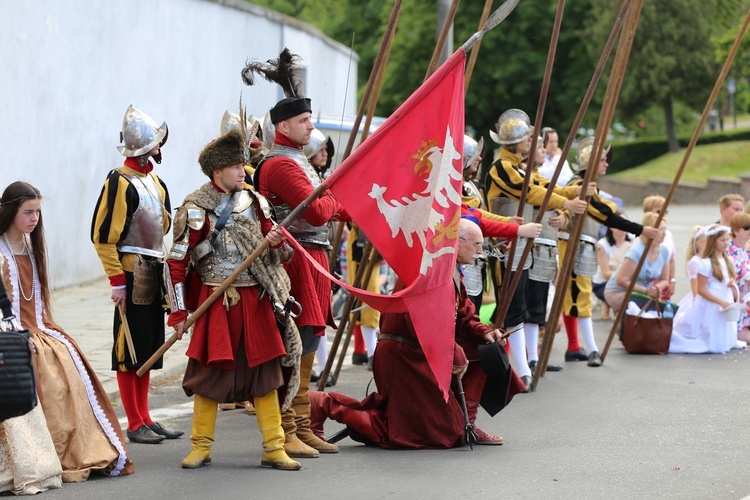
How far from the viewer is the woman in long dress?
6.34 metres

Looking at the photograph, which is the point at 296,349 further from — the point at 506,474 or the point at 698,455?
the point at 698,455

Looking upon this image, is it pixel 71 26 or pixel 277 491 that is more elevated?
pixel 71 26

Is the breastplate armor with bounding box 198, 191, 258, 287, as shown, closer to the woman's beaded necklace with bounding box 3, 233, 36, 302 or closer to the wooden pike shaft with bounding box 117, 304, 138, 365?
the woman's beaded necklace with bounding box 3, 233, 36, 302

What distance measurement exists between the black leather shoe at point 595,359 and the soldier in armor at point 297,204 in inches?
149

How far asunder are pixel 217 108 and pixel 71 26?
4.87 metres

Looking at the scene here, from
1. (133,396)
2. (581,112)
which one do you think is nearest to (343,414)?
(133,396)

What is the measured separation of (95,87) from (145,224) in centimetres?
911

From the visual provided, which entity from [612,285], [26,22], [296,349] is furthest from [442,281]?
[26,22]

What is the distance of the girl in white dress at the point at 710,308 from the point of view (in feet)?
38.0

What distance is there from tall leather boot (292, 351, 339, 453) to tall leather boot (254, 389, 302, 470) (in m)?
0.45

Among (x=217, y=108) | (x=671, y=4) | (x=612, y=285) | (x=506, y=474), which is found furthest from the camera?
(x=671, y=4)

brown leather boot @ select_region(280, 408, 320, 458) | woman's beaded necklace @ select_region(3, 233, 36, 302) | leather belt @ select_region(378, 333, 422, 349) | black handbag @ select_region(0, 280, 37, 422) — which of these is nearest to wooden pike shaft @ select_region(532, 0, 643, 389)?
leather belt @ select_region(378, 333, 422, 349)

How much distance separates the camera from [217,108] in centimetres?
2016

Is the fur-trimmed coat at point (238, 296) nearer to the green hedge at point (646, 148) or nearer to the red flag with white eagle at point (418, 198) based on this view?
the red flag with white eagle at point (418, 198)
